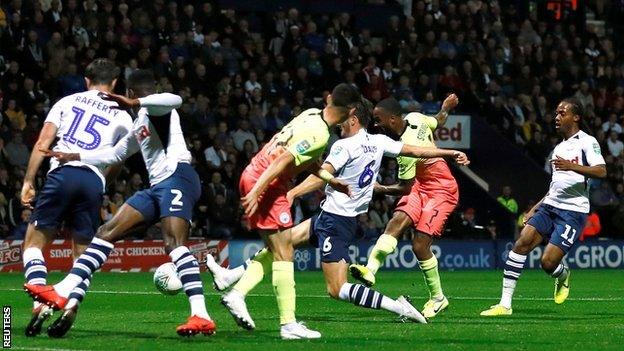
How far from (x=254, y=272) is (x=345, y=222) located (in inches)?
40.5

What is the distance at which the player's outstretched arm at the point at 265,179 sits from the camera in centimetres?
1191

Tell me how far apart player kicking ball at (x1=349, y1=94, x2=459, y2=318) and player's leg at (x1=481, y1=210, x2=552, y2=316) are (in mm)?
813

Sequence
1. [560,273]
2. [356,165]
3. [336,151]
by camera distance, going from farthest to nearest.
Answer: [560,273], [356,165], [336,151]

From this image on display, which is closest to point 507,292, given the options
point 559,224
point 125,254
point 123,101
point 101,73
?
point 559,224

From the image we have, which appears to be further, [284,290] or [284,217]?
[284,217]

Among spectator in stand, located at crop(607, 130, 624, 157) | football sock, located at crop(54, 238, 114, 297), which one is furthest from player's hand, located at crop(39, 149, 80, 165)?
spectator in stand, located at crop(607, 130, 624, 157)

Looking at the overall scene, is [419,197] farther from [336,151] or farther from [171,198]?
[171,198]

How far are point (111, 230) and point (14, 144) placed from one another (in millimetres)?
14915

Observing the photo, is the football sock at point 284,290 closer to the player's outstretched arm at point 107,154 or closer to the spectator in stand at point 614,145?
the player's outstretched arm at point 107,154

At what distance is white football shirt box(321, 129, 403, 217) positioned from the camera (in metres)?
14.0

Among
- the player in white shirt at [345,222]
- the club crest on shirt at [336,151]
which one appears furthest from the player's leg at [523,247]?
the club crest on shirt at [336,151]

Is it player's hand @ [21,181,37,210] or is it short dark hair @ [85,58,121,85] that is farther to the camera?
short dark hair @ [85,58,121,85]

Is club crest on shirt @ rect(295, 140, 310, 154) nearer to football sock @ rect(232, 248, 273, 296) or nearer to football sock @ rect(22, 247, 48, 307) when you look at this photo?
football sock @ rect(232, 248, 273, 296)

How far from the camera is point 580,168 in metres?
16.1
